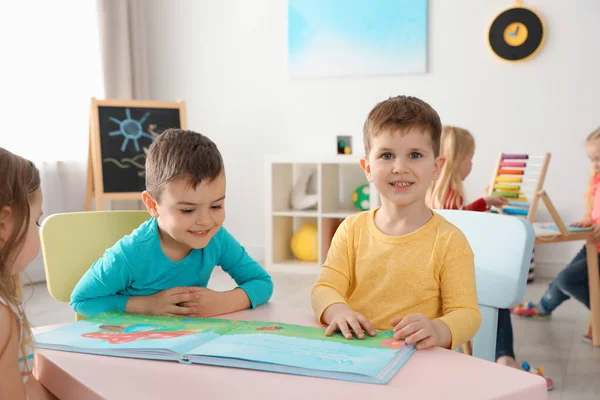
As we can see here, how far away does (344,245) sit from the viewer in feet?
4.00

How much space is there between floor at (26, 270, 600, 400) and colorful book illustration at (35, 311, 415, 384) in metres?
1.16

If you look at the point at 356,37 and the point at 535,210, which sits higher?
the point at 356,37

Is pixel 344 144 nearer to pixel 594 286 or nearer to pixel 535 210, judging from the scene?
pixel 535 210

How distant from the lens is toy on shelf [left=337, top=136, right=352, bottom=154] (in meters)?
4.20

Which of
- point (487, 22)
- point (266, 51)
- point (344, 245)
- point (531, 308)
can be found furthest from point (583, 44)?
point (344, 245)

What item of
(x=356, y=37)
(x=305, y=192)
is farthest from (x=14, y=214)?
(x=356, y=37)

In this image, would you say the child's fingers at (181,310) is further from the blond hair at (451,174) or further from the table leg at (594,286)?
the table leg at (594,286)

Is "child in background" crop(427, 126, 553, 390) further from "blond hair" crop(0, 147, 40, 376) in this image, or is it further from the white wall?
"blond hair" crop(0, 147, 40, 376)

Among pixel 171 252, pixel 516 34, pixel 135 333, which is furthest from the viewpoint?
pixel 516 34

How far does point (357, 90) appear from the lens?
436 centimetres

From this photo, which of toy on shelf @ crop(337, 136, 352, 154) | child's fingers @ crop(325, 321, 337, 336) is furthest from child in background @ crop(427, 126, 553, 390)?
child's fingers @ crop(325, 321, 337, 336)

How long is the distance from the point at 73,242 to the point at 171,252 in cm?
30

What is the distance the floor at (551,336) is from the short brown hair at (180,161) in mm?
1028

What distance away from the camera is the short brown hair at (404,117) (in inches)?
46.1
